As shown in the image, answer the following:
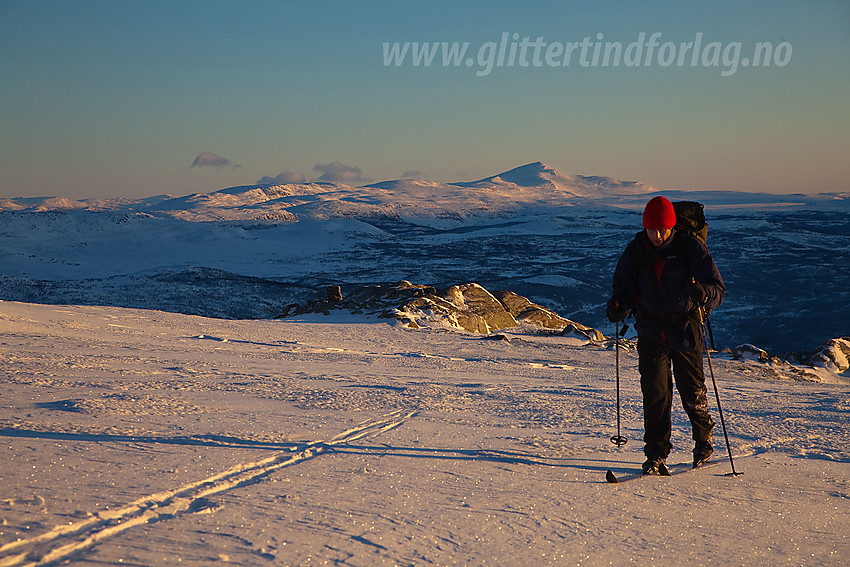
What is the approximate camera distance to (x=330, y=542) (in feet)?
8.99

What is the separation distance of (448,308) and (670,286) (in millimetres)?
12937

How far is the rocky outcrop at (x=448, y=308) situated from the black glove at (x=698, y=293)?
11288mm

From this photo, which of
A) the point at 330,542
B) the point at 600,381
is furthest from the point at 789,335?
the point at 330,542

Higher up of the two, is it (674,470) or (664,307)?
(664,307)

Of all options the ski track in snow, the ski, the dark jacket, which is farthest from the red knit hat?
the ski track in snow

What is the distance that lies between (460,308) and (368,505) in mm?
14211

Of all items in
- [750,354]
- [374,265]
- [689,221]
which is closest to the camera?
[689,221]

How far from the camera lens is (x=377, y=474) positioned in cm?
364

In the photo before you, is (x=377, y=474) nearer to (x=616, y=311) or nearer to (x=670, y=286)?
(x=616, y=311)

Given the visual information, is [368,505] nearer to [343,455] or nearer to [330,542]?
[330,542]

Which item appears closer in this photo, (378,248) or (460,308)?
(460,308)

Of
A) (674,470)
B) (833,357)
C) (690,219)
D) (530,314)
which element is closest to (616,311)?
(690,219)

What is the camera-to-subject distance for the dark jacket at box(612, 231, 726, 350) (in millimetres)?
3906

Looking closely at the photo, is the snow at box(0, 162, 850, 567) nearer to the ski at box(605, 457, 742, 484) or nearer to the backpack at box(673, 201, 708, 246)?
the ski at box(605, 457, 742, 484)
